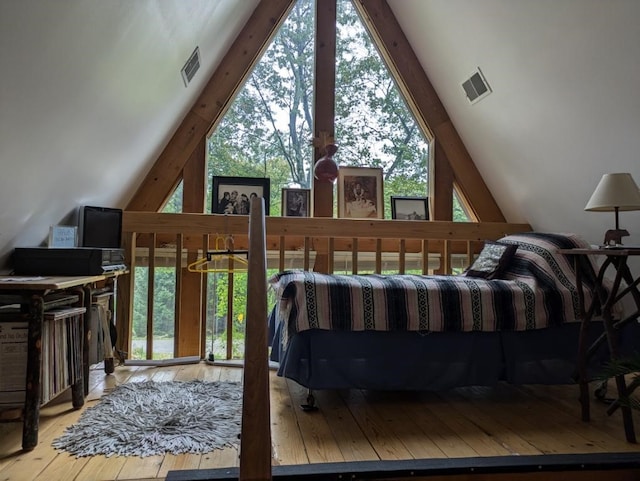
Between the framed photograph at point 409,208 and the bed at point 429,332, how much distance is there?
141cm

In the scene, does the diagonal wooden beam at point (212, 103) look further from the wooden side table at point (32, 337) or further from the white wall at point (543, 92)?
the wooden side table at point (32, 337)

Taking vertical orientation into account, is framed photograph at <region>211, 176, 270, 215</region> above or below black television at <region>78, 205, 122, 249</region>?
above

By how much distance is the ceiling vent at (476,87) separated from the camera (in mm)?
3150

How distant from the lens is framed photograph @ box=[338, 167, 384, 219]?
356cm

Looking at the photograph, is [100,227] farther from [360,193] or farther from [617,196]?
[617,196]

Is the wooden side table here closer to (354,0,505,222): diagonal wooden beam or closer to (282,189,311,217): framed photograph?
(282,189,311,217): framed photograph

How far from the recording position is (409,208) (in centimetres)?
366

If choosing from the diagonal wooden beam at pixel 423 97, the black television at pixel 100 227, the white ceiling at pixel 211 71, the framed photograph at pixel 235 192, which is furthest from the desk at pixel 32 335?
the diagonal wooden beam at pixel 423 97

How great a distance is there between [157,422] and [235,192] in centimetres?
200

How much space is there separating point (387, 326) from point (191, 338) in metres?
1.86

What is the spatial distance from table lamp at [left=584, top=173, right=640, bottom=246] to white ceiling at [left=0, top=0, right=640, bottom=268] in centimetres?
38

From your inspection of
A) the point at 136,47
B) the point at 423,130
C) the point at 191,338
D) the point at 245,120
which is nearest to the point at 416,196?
the point at 423,130

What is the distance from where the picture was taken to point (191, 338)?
3.35 m

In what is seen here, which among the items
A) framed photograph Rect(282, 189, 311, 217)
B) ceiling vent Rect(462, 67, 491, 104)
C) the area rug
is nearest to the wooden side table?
the area rug
